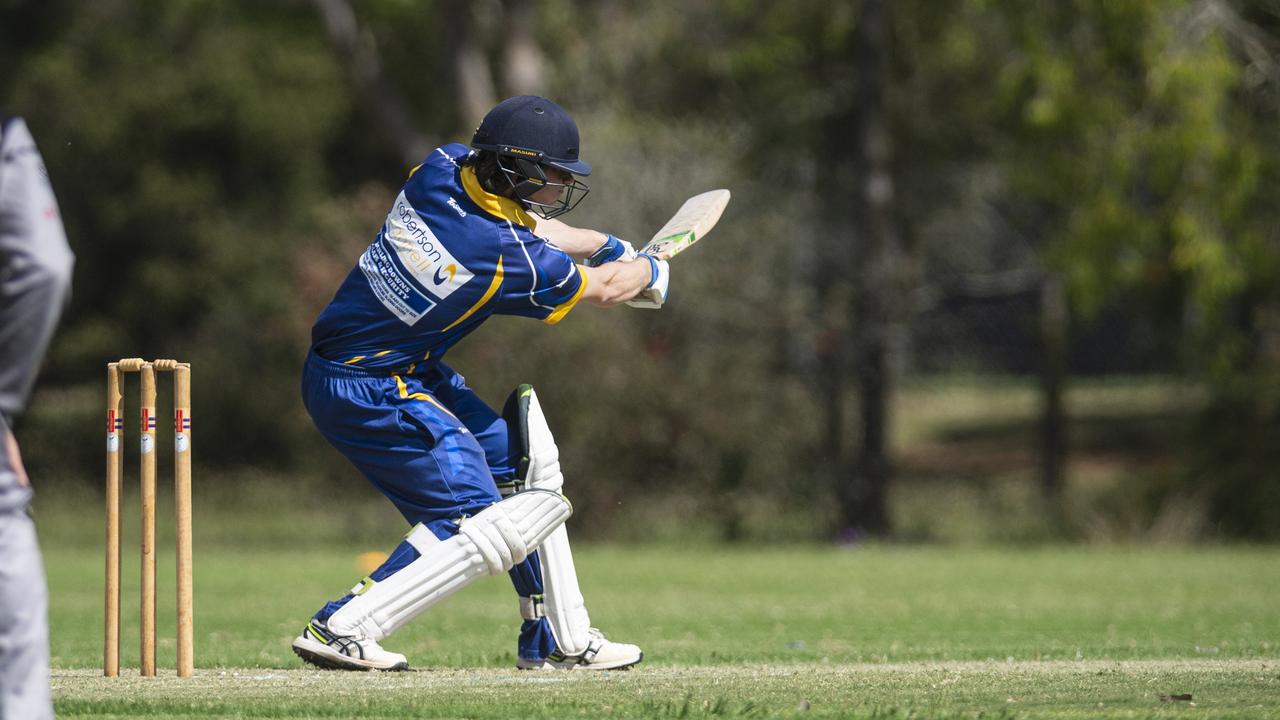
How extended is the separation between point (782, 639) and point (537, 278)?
2805mm

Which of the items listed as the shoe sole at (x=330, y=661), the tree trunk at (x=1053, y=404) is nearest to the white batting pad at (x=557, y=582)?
the shoe sole at (x=330, y=661)

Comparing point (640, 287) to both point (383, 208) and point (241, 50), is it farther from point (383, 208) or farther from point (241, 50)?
point (241, 50)

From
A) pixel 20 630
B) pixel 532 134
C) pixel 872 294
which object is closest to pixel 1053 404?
pixel 872 294

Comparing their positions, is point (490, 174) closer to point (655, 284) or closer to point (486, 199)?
point (486, 199)

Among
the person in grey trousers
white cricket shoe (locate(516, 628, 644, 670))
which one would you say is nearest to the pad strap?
white cricket shoe (locate(516, 628, 644, 670))

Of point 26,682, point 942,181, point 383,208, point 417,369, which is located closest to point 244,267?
point 383,208

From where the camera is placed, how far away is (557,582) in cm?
575

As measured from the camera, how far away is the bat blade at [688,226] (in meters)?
5.84

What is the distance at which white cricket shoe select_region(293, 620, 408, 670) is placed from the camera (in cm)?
541

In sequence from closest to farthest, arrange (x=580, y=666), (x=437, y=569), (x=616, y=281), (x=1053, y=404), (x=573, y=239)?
(x=437, y=569)
(x=616, y=281)
(x=580, y=666)
(x=573, y=239)
(x=1053, y=404)

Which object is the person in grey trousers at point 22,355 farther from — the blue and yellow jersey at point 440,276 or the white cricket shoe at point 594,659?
the white cricket shoe at point 594,659

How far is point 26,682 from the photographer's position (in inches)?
135

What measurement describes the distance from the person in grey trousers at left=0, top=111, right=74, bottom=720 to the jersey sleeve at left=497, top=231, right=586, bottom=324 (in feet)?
6.39

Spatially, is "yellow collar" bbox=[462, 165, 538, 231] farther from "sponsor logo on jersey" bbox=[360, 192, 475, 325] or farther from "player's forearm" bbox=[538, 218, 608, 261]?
"player's forearm" bbox=[538, 218, 608, 261]
